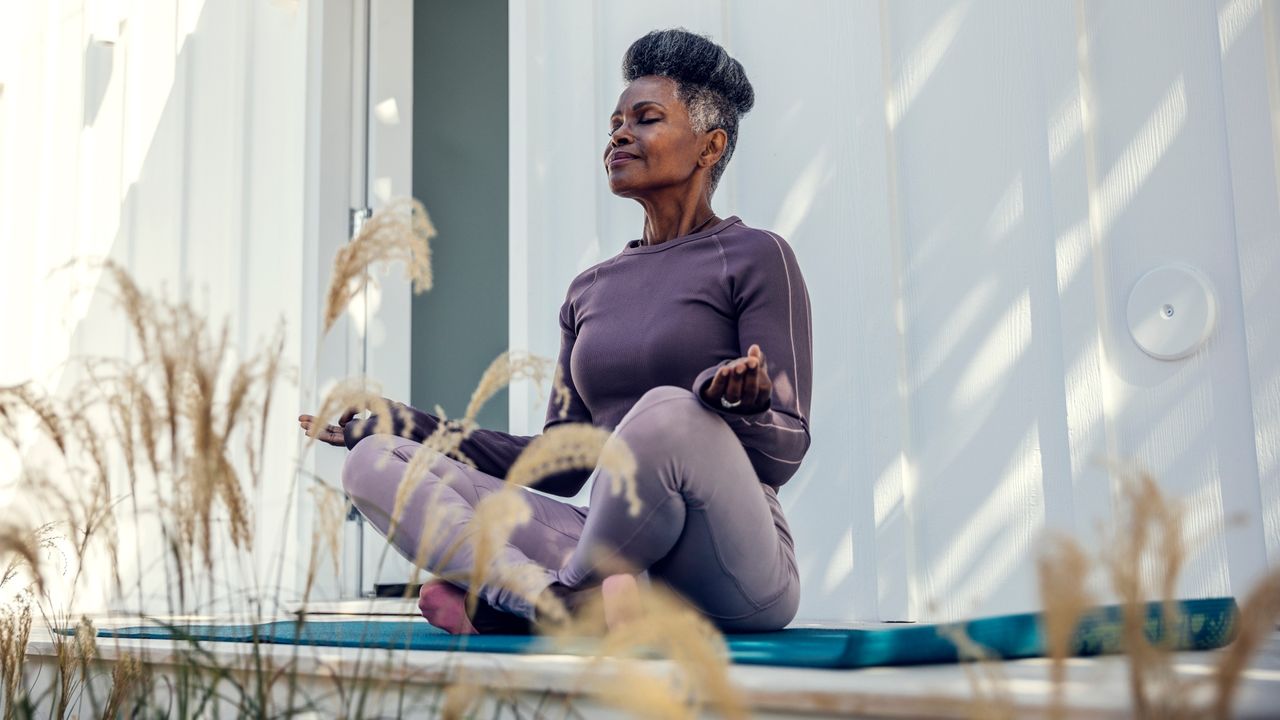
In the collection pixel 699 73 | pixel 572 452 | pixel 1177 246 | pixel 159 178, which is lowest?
pixel 572 452

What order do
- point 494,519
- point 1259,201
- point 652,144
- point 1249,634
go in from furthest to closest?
1. point 652,144
2. point 1259,201
3. point 494,519
4. point 1249,634

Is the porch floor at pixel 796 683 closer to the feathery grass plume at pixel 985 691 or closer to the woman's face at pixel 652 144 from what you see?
the feathery grass plume at pixel 985 691

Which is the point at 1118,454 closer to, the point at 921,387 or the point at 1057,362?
the point at 1057,362

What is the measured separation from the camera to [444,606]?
1874mm

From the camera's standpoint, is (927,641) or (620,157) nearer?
(927,641)

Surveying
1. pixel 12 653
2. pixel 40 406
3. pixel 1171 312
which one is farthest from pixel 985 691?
pixel 12 653

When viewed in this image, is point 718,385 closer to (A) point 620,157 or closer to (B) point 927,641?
(B) point 927,641

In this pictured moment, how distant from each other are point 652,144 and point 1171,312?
98 centimetres

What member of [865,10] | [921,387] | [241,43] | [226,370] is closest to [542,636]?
[921,387]

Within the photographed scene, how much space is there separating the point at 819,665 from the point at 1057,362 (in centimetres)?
119

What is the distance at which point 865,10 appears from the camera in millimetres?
2576

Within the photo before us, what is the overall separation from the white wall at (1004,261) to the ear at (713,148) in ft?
1.23

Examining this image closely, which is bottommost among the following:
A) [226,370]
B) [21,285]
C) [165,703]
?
[165,703]

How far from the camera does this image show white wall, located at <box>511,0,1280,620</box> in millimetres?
2041
